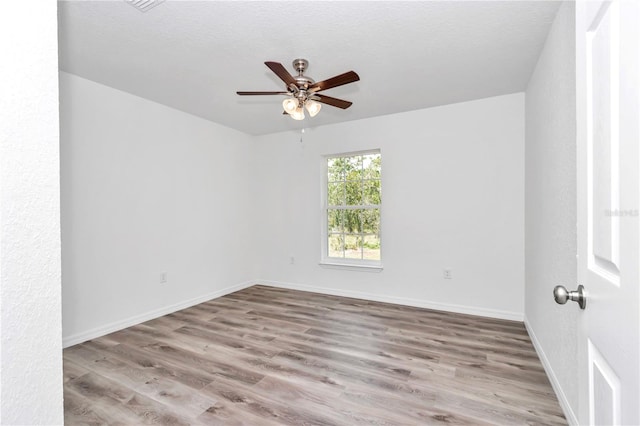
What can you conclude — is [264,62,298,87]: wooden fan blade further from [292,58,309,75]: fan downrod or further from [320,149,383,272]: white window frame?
[320,149,383,272]: white window frame

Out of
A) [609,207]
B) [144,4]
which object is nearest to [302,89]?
[144,4]

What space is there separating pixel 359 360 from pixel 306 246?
2405 millimetres

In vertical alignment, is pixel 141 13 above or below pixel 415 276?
above

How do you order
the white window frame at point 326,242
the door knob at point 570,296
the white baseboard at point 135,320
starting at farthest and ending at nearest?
the white window frame at point 326,242 → the white baseboard at point 135,320 → the door knob at point 570,296

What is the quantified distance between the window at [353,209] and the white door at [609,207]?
3.44 metres

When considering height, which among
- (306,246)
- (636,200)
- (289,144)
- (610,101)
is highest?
(289,144)

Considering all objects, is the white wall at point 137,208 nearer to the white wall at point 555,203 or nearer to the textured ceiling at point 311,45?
the textured ceiling at point 311,45

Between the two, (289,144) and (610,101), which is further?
(289,144)

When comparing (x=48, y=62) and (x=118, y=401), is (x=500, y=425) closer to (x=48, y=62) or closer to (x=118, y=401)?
(x=118, y=401)

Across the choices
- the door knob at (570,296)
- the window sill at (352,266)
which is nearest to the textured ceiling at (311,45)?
the door knob at (570,296)

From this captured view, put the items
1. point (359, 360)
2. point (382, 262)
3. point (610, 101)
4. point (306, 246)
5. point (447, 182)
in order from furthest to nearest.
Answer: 1. point (306, 246)
2. point (382, 262)
3. point (447, 182)
4. point (359, 360)
5. point (610, 101)

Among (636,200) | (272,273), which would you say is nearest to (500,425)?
(636,200)

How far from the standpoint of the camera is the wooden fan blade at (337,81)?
2117 millimetres

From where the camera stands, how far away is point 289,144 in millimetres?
4902
